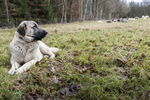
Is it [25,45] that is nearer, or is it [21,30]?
[21,30]

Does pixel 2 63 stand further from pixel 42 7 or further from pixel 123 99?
pixel 42 7

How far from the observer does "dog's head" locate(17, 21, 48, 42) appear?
273 cm

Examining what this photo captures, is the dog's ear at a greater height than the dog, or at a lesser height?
greater

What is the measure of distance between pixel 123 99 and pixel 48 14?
1790 cm

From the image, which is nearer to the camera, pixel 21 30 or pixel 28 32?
pixel 21 30

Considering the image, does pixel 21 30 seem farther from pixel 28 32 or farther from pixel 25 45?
pixel 25 45

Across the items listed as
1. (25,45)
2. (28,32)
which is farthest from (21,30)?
(25,45)

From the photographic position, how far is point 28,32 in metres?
2.83

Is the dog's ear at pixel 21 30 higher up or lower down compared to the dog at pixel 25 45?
higher up

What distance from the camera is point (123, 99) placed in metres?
1.63

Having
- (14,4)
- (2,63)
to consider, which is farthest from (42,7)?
(2,63)

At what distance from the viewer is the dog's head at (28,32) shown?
2727 mm

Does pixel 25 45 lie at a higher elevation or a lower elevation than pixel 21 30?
lower

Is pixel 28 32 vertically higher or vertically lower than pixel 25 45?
higher
